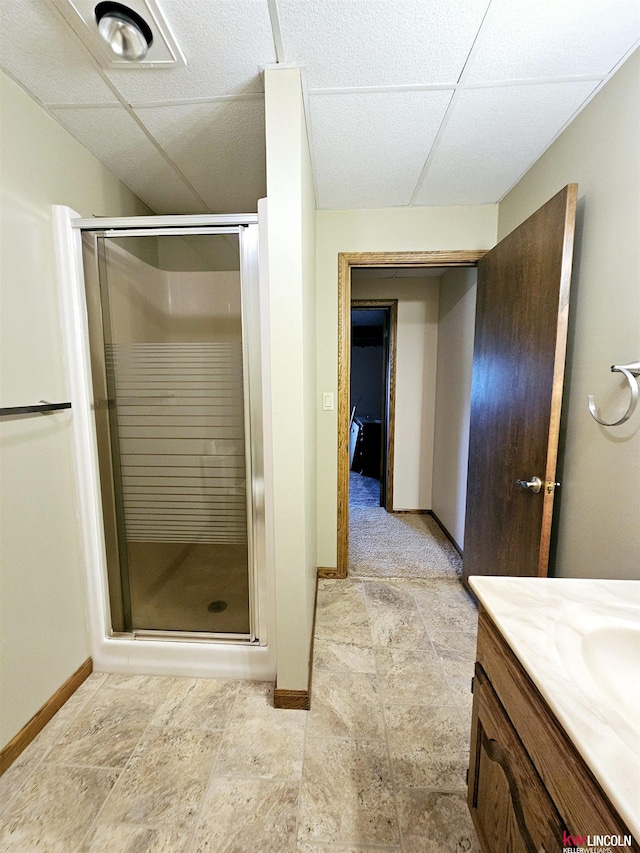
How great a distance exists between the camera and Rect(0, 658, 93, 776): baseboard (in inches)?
46.0

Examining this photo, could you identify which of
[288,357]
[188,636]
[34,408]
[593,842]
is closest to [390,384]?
[288,357]

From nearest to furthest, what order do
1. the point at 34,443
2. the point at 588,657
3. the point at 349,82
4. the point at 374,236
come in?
the point at 588,657
the point at 349,82
the point at 34,443
the point at 374,236

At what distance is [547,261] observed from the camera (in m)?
1.35

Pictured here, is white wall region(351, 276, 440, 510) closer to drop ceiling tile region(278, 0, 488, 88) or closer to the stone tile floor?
the stone tile floor

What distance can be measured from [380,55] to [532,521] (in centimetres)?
179

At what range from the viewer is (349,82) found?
1.18m

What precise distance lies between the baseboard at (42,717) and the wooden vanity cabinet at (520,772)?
1.53 metres

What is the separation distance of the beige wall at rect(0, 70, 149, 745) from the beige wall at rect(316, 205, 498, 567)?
1.27m

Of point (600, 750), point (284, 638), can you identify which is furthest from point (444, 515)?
point (600, 750)

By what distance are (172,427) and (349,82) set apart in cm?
150

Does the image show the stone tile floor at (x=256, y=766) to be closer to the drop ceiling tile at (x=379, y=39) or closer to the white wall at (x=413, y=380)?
the white wall at (x=413, y=380)

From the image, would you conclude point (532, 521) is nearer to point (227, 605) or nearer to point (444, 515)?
point (227, 605)

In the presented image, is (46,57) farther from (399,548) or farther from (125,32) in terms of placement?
(399,548)

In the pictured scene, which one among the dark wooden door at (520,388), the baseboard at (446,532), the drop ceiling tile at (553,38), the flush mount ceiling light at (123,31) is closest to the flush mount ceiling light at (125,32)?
the flush mount ceiling light at (123,31)
